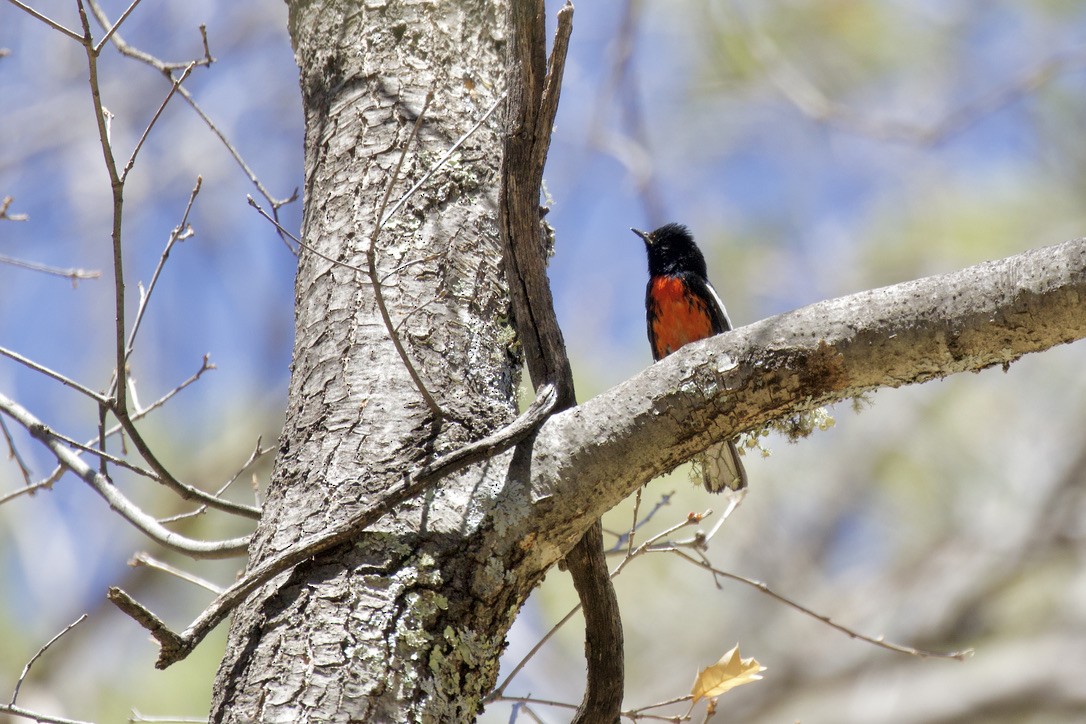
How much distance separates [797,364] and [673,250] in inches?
138

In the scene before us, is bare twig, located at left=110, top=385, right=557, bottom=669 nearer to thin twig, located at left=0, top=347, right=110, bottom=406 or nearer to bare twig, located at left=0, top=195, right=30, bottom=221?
thin twig, located at left=0, top=347, right=110, bottom=406

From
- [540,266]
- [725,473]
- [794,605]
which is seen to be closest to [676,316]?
[725,473]

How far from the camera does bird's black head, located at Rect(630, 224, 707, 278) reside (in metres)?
5.13

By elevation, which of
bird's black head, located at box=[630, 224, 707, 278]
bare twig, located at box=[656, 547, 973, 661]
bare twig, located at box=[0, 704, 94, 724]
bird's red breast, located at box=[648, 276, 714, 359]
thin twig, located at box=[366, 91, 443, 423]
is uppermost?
bird's black head, located at box=[630, 224, 707, 278]

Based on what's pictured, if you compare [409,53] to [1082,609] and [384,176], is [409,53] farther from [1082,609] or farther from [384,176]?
[1082,609]

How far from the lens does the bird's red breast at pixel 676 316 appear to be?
185 inches

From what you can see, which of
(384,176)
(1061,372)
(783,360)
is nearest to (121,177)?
(384,176)

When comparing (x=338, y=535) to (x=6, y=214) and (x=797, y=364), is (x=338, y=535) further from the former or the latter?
(x=6, y=214)

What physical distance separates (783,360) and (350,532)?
843mm

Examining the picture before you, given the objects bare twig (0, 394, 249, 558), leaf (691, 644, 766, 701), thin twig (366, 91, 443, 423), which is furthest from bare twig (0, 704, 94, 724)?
leaf (691, 644, 766, 701)

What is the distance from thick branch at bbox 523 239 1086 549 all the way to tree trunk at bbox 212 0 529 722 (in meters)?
0.15

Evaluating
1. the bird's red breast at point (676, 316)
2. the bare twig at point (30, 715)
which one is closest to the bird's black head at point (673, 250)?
the bird's red breast at point (676, 316)

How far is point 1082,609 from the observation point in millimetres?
6793

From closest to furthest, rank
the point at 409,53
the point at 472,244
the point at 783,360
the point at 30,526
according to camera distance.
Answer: the point at 783,360
the point at 472,244
the point at 409,53
the point at 30,526
